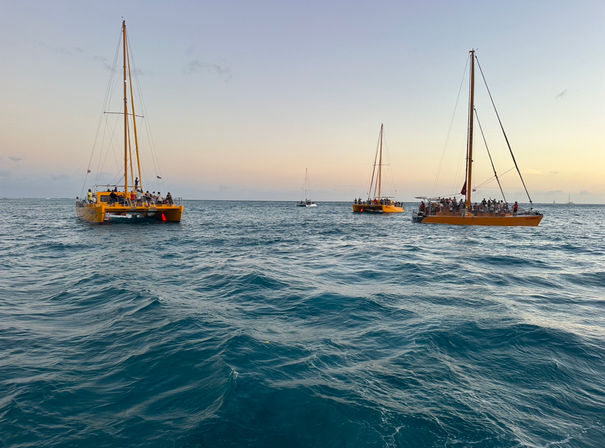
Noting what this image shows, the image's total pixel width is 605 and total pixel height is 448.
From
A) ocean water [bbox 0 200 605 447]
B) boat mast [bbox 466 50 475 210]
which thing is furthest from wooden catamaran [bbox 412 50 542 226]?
ocean water [bbox 0 200 605 447]

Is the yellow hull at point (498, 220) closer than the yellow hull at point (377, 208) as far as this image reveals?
Yes

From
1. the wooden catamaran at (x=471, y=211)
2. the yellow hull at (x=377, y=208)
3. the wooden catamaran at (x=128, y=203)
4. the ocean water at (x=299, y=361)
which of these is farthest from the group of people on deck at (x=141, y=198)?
A: the yellow hull at (x=377, y=208)

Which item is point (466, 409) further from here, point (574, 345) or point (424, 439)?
point (574, 345)

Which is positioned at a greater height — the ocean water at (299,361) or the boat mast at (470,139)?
the boat mast at (470,139)

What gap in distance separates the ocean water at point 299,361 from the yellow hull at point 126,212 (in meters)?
19.7

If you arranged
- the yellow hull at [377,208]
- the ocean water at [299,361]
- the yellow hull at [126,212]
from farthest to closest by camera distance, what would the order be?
the yellow hull at [377,208], the yellow hull at [126,212], the ocean water at [299,361]

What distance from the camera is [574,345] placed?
6.12m

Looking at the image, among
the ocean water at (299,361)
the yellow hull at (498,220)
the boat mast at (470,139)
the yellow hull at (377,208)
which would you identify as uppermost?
the boat mast at (470,139)

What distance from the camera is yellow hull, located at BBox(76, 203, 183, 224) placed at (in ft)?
98.0

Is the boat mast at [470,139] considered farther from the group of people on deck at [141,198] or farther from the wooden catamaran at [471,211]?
the group of people on deck at [141,198]

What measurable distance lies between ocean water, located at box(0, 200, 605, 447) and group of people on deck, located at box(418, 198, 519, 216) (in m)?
23.7

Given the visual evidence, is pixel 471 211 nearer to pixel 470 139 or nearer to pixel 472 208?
pixel 472 208

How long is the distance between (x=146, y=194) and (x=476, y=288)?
32948mm

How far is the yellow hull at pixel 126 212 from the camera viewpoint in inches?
1176
